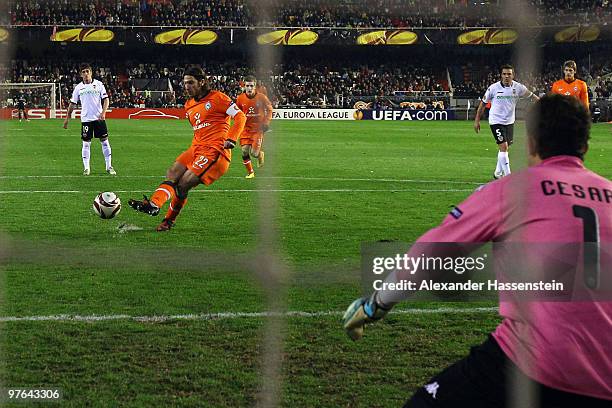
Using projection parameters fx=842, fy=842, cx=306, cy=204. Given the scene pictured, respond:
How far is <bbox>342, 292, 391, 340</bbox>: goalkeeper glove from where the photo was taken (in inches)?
94.5

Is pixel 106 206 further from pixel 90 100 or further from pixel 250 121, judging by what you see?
pixel 250 121

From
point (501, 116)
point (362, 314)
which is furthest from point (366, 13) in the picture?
point (501, 116)

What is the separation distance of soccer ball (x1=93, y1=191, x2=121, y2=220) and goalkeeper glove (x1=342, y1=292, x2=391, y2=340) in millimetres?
6418

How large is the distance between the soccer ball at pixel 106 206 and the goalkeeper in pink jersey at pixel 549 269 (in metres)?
6.49

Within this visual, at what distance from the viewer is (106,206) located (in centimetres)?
854

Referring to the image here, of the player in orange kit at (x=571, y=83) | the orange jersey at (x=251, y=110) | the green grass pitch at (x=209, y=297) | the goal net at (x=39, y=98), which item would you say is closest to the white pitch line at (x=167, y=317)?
the green grass pitch at (x=209, y=297)

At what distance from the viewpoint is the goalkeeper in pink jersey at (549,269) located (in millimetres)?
2283

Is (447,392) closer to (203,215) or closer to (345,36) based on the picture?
(345,36)

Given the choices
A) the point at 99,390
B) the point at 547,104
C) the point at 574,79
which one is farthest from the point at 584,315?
the point at 574,79

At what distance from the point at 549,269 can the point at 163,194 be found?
620cm

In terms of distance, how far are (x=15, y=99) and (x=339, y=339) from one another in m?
30.8

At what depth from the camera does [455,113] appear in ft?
119

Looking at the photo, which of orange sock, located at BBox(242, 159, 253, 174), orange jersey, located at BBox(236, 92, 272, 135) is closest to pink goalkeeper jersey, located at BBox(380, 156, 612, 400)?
orange jersey, located at BBox(236, 92, 272, 135)

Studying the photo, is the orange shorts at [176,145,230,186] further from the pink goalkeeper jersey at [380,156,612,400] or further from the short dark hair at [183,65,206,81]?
the pink goalkeeper jersey at [380,156,612,400]
